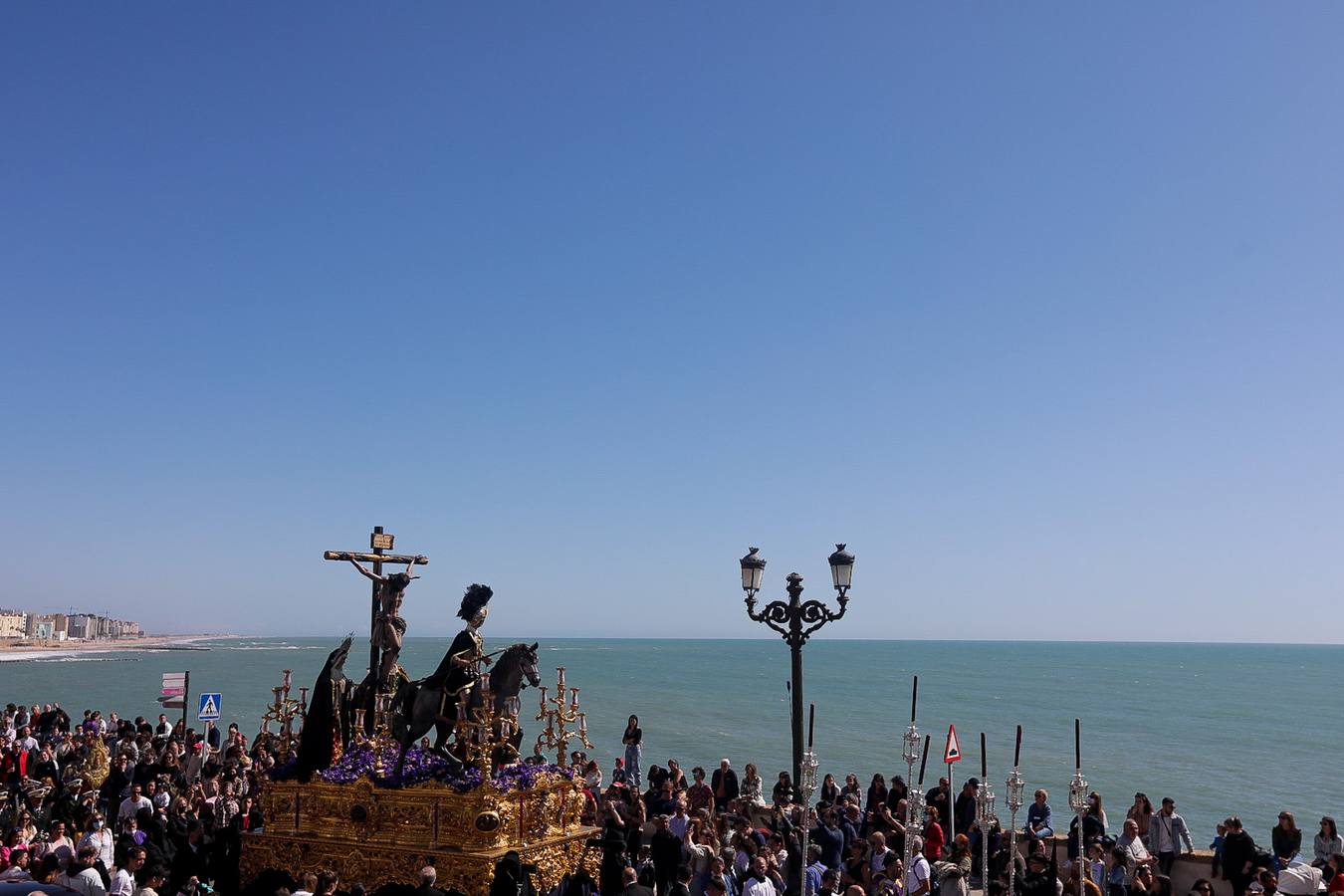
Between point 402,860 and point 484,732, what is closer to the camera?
point 402,860

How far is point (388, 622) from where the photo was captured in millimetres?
13938

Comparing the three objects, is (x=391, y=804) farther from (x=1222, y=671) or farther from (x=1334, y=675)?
(x=1334, y=675)

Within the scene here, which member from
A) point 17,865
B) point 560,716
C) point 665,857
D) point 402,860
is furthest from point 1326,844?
point 17,865

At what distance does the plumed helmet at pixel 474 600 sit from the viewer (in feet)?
43.8

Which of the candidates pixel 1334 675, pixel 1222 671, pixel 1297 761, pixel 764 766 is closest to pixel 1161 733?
pixel 1297 761

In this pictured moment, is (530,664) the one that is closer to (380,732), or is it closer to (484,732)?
(484,732)

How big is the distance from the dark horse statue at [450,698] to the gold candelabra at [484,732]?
12cm

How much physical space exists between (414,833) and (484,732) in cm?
139

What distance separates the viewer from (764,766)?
168 feet

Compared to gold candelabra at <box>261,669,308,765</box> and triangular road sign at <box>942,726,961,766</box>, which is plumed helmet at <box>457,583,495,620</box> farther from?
triangular road sign at <box>942,726,961,766</box>

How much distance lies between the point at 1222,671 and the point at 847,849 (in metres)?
183

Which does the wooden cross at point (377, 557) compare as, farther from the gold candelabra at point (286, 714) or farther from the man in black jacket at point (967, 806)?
the man in black jacket at point (967, 806)

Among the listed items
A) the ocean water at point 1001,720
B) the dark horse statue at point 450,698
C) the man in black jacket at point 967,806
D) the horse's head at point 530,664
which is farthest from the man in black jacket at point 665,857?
the ocean water at point 1001,720

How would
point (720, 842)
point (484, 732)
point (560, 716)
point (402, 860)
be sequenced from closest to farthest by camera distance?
point (402, 860)
point (484, 732)
point (560, 716)
point (720, 842)
